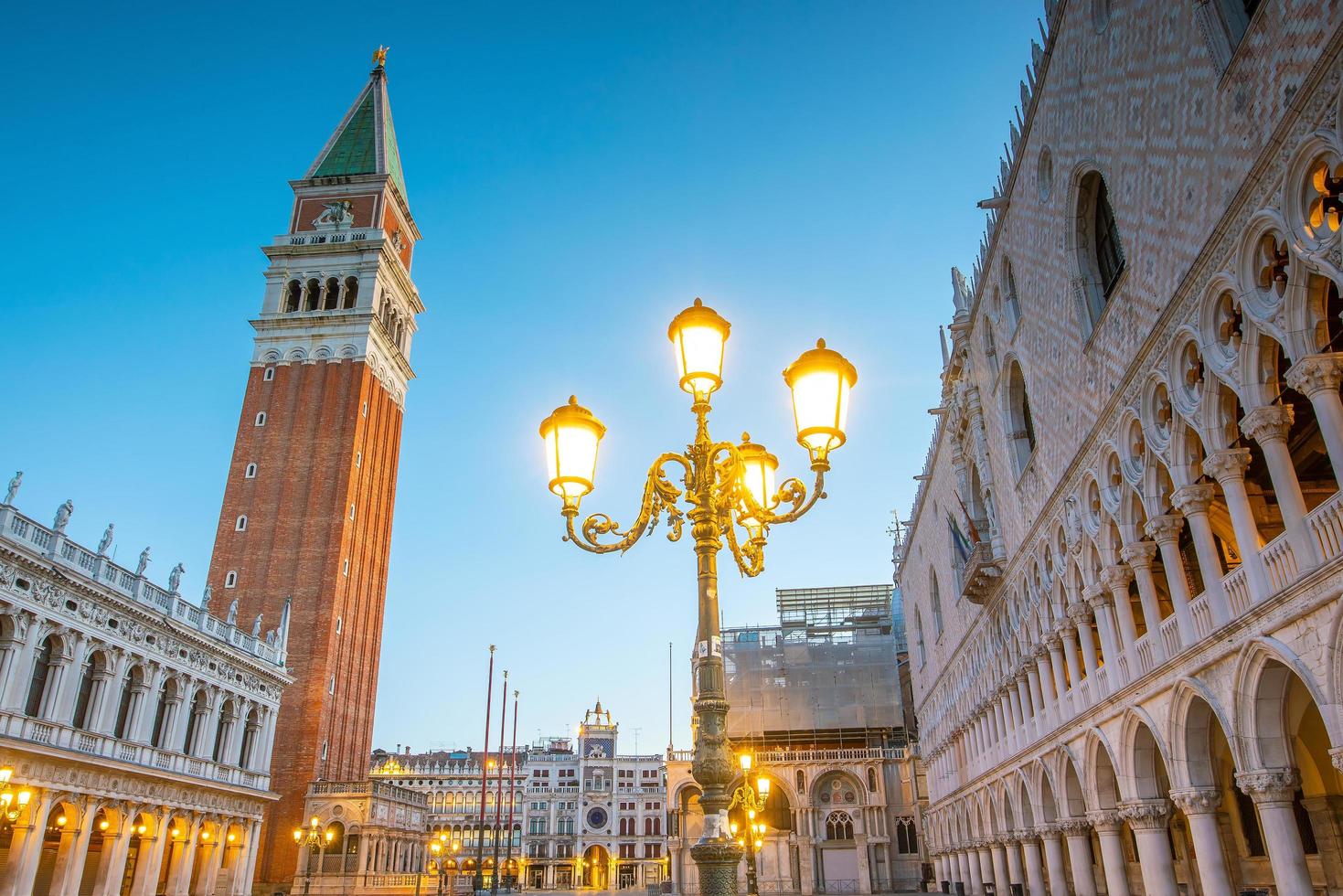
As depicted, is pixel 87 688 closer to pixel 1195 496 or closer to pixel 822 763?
pixel 1195 496

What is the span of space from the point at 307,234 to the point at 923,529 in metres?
39.6

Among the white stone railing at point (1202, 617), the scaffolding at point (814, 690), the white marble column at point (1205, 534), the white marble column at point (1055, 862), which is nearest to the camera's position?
the white stone railing at point (1202, 617)

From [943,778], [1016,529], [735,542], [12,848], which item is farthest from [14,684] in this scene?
[943,778]

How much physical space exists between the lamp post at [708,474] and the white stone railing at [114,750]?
23619 millimetres

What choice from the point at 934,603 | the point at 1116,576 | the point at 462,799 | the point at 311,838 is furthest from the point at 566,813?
the point at 1116,576

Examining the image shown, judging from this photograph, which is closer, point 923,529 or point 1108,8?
point 1108,8

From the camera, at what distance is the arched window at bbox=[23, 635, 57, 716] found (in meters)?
26.2

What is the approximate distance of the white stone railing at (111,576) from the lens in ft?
81.3

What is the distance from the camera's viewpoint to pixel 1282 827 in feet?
39.0

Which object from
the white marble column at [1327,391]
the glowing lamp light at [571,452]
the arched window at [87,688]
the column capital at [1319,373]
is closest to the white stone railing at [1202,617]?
the white marble column at [1327,391]

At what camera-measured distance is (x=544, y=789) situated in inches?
3588

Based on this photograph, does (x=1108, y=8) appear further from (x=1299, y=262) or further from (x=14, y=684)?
(x=14, y=684)

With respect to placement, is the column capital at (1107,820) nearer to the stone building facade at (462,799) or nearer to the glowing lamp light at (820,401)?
the glowing lamp light at (820,401)

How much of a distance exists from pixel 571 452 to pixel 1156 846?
1427cm
